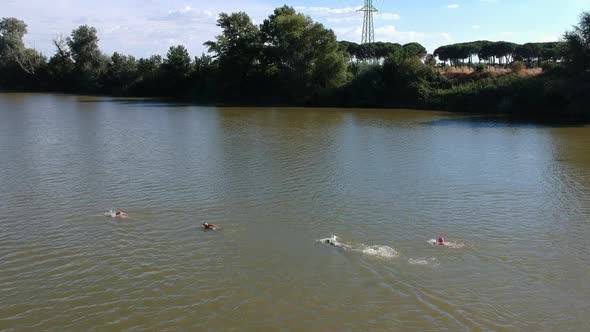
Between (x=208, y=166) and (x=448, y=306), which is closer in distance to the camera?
(x=448, y=306)

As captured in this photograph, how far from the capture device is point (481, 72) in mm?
64938

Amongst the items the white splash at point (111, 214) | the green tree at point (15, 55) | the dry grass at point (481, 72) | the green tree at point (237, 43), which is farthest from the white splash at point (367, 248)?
the green tree at point (15, 55)

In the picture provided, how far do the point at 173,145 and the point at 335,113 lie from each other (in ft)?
96.3

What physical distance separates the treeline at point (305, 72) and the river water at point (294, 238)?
977 inches

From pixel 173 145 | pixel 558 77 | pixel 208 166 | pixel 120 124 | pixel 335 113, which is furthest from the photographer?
pixel 335 113

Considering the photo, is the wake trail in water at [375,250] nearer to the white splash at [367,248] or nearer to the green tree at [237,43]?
Result: the white splash at [367,248]

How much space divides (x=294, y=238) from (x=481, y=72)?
5511 cm

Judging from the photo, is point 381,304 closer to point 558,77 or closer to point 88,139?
point 88,139

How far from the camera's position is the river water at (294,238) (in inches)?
457

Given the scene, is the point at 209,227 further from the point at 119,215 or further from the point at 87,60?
the point at 87,60

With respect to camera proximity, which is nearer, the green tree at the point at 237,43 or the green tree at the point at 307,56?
the green tree at the point at 307,56

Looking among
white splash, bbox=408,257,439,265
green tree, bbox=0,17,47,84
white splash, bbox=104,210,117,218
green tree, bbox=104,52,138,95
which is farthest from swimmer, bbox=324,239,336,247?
green tree, bbox=0,17,47,84

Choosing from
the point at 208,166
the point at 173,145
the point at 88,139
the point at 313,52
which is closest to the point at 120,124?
the point at 88,139

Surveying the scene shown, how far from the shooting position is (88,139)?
120ft
